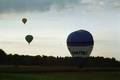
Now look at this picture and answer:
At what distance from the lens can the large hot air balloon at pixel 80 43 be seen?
3319 inches

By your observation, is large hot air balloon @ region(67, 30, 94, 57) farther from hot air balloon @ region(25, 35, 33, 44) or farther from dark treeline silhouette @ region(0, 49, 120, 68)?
dark treeline silhouette @ region(0, 49, 120, 68)

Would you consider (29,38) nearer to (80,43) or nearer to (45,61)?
(80,43)

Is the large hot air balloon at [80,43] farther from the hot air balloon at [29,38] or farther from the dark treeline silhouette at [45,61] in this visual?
the dark treeline silhouette at [45,61]

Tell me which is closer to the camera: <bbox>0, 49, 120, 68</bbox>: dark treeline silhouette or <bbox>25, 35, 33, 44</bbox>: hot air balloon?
<bbox>25, 35, 33, 44</bbox>: hot air balloon

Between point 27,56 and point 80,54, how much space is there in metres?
29.8

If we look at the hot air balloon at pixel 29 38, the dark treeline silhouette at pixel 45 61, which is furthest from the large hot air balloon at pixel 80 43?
the dark treeline silhouette at pixel 45 61

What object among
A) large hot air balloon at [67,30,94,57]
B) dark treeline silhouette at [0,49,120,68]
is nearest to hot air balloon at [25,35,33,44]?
large hot air balloon at [67,30,94,57]

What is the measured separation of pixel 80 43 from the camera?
84500 millimetres

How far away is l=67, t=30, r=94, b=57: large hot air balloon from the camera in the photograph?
84.3m

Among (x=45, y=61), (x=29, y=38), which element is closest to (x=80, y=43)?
(x=29, y=38)

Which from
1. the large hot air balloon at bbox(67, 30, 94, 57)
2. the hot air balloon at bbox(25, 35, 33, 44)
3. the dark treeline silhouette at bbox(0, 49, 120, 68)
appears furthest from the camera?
the dark treeline silhouette at bbox(0, 49, 120, 68)

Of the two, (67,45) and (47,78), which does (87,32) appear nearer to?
(67,45)

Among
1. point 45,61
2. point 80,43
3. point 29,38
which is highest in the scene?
point 29,38

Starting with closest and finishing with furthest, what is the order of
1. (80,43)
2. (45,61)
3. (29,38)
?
1. (80,43)
2. (29,38)
3. (45,61)
